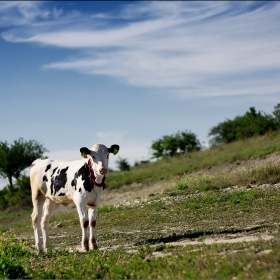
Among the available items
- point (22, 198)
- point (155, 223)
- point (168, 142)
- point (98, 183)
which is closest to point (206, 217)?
point (155, 223)

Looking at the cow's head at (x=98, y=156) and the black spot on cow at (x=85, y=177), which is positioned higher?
the cow's head at (x=98, y=156)

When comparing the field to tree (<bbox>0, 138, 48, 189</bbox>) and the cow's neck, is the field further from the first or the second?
tree (<bbox>0, 138, 48, 189</bbox>)

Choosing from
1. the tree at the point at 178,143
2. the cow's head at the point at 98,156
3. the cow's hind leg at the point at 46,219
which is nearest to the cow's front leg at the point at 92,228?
the cow's head at the point at 98,156

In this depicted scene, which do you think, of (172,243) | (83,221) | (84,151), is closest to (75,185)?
(83,221)

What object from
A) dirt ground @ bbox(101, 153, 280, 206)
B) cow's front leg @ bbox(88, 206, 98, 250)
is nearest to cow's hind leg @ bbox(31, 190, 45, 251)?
cow's front leg @ bbox(88, 206, 98, 250)

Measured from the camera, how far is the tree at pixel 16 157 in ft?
166

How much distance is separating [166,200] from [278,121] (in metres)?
23.5

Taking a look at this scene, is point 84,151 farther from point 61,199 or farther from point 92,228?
point 92,228

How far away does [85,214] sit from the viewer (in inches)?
560

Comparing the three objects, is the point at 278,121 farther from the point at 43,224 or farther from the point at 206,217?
the point at 43,224

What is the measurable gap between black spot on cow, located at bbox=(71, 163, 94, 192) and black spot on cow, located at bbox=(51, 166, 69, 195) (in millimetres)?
421

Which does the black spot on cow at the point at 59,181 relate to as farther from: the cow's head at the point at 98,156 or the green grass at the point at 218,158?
the green grass at the point at 218,158

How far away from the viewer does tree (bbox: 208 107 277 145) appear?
45.1 metres

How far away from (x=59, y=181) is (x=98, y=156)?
72.4 inches
